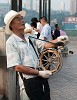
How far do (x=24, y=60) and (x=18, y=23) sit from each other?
0.38 m

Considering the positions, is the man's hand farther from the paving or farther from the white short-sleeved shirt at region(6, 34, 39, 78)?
the paving

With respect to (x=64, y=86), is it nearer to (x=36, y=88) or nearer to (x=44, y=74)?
(x=36, y=88)

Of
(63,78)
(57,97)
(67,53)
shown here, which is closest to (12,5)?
(57,97)

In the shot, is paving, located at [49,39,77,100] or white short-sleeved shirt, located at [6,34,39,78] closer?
white short-sleeved shirt, located at [6,34,39,78]

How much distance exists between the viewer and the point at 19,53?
338cm

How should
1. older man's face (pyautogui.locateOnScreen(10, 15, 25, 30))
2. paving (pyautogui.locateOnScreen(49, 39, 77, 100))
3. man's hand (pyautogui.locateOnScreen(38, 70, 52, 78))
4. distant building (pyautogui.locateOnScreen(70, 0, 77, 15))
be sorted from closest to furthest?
man's hand (pyautogui.locateOnScreen(38, 70, 52, 78)) < older man's face (pyautogui.locateOnScreen(10, 15, 25, 30)) < paving (pyautogui.locateOnScreen(49, 39, 77, 100)) < distant building (pyautogui.locateOnScreen(70, 0, 77, 15))

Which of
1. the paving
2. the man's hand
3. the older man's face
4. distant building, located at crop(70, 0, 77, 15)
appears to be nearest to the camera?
the man's hand

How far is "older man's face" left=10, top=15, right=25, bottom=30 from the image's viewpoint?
3443mm

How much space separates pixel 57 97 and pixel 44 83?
3184 millimetres

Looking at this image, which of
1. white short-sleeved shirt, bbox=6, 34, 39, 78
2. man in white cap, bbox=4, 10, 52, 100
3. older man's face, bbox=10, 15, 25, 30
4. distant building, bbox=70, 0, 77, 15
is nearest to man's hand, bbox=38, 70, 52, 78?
man in white cap, bbox=4, 10, 52, 100

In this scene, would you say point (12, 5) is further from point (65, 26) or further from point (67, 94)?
point (65, 26)

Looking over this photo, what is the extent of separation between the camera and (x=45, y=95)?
11.5 ft

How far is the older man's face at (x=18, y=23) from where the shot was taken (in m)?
3.44

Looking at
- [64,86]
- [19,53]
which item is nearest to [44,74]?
[19,53]
